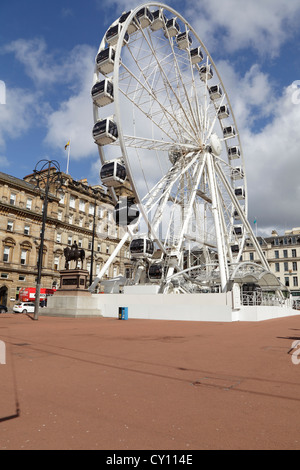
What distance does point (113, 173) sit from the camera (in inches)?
990

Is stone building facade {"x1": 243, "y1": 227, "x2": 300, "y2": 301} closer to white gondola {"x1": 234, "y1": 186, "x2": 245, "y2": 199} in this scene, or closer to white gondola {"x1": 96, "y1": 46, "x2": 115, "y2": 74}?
white gondola {"x1": 234, "y1": 186, "x2": 245, "y2": 199}

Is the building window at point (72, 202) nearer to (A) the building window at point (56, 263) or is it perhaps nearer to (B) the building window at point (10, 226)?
(A) the building window at point (56, 263)

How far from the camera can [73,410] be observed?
4816 mm

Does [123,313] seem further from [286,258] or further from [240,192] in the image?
[286,258]

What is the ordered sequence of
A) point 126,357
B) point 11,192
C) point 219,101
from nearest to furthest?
point 126,357
point 219,101
point 11,192

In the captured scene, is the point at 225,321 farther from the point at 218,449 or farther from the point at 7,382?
the point at 218,449

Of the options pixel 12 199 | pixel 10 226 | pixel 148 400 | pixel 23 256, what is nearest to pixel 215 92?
pixel 12 199

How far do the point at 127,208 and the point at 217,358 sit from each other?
20606mm

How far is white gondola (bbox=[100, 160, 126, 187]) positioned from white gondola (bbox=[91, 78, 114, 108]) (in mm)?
4384

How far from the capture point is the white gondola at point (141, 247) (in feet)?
91.4

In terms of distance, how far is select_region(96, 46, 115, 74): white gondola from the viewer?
980 inches

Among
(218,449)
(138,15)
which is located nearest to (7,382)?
(218,449)

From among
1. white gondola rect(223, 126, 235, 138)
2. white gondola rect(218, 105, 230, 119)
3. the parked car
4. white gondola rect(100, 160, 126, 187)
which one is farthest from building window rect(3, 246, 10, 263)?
white gondola rect(218, 105, 230, 119)
